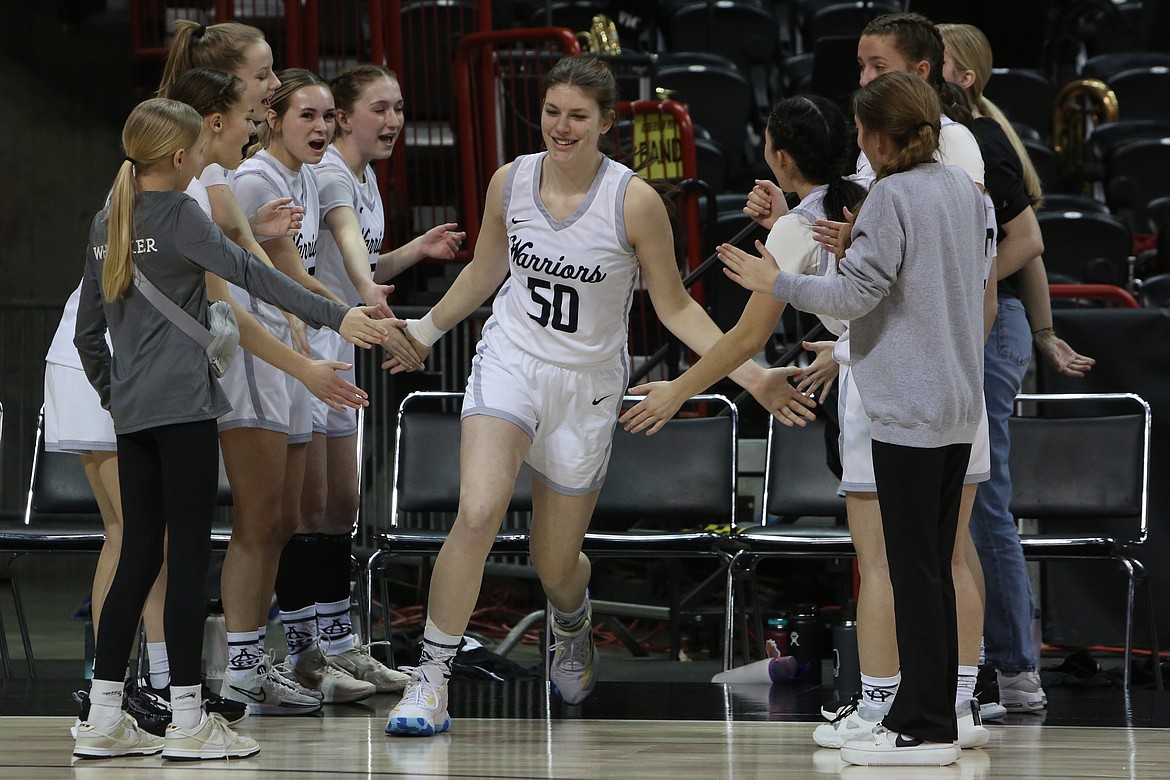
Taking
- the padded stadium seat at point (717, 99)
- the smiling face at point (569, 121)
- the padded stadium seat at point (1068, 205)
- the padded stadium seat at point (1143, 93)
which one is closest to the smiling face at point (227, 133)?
the smiling face at point (569, 121)

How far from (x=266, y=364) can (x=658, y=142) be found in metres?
3.20

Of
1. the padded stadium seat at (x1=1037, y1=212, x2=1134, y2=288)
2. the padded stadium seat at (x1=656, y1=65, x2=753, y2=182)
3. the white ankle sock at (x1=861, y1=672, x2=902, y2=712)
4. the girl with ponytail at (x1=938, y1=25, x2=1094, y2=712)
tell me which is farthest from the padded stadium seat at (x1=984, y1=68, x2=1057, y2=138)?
the white ankle sock at (x1=861, y1=672, x2=902, y2=712)

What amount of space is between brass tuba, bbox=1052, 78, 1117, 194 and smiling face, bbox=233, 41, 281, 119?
6881 mm

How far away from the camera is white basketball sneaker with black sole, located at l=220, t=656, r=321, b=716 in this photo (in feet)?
13.5

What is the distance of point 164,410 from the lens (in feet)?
11.1

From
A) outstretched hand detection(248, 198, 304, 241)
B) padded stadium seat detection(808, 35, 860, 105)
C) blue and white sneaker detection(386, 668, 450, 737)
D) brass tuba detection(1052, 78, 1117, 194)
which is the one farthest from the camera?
brass tuba detection(1052, 78, 1117, 194)

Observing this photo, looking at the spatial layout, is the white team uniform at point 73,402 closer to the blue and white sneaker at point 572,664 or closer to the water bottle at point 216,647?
the water bottle at point 216,647

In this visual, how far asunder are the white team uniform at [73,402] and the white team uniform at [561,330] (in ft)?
2.68

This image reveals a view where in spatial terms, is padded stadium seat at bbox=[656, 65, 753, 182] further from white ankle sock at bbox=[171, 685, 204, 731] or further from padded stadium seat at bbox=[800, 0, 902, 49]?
white ankle sock at bbox=[171, 685, 204, 731]

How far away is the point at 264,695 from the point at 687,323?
1574mm

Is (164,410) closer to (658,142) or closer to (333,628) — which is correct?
(333,628)

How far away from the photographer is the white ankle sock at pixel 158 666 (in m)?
3.71

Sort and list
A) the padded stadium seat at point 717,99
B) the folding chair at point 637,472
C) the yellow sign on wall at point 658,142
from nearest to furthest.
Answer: the folding chair at point 637,472 < the yellow sign on wall at point 658,142 < the padded stadium seat at point 717,99

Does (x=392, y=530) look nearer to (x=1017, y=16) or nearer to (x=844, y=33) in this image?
(x=844, y=33)
